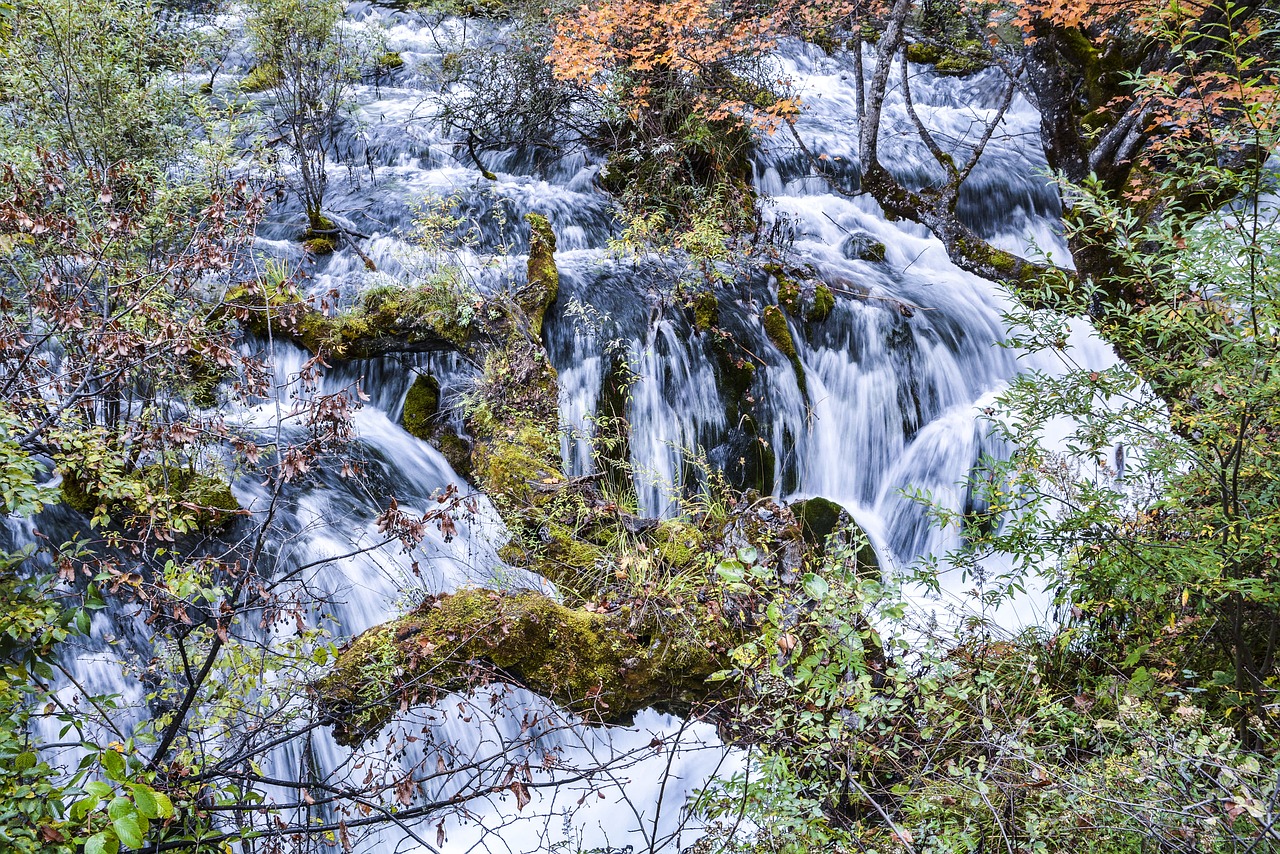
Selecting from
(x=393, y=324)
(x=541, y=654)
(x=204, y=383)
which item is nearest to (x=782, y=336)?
(x=393, y=324)

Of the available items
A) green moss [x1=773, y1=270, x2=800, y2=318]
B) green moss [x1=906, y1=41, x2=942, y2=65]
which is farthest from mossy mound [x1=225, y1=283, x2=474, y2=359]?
green moss [x1=906, y1=41, x2=942, y2=65]

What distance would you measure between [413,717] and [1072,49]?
7.10 metres

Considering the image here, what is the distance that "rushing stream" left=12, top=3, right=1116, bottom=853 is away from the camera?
430cm

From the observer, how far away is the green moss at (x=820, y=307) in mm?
7145

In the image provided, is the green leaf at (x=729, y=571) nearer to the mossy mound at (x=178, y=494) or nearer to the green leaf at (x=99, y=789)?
the green leaf at (x=99, y=789)

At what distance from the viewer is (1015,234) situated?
9.26 metres

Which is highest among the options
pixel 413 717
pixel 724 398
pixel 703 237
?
pixel 703 237

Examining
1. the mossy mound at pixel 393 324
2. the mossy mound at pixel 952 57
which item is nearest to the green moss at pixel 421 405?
the mossy mound at pixel 393 324

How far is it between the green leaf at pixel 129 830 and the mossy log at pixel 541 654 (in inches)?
65.1

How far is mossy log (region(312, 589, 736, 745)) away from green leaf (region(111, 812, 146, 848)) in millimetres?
1653

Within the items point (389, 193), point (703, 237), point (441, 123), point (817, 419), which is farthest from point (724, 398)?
point (441, 123)

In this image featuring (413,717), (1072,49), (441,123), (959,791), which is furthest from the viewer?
(441,123)

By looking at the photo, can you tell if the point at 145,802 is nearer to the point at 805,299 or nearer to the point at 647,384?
the point at 647,384

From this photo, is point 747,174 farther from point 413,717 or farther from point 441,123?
point 413,717
